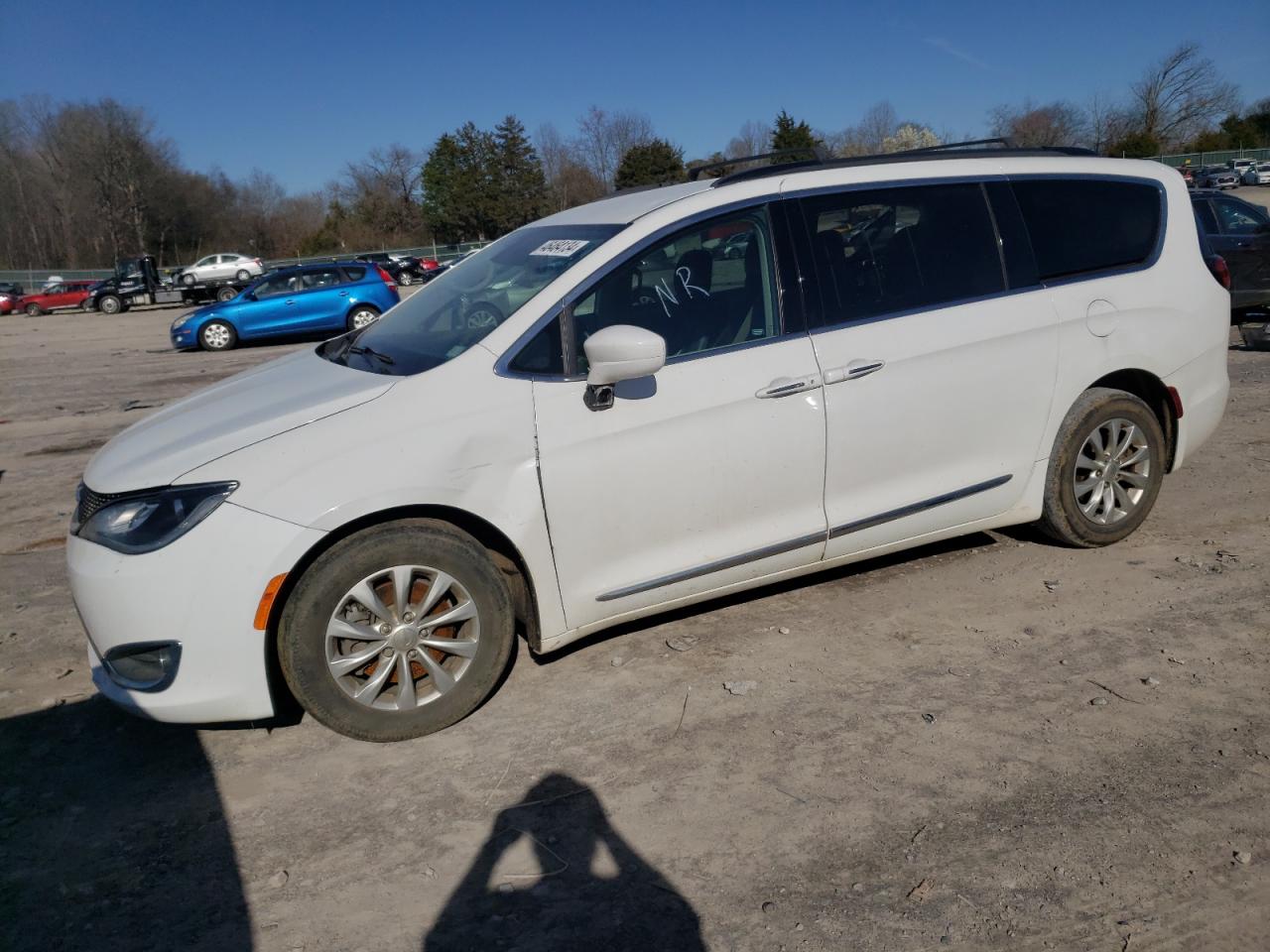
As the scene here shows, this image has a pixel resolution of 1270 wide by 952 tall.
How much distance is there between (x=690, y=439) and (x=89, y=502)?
87.2 inches

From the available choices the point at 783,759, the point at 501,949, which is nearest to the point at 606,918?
the point at 501,949

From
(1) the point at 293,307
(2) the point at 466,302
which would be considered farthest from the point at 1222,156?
(2) the point at 466,302

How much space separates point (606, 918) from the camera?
104 inches

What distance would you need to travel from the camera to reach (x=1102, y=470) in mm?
4809

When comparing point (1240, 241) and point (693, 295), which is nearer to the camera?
point (693, 295)

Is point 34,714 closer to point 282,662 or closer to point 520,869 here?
point 282,662

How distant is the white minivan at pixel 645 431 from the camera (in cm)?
330

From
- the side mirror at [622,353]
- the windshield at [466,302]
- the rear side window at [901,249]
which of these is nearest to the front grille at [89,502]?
the windshield at [466,302]

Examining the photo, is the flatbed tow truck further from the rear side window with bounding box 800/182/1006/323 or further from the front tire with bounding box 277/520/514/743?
the front tire with bounding box 277/520/514/743

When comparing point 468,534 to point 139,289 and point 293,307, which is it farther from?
point 139,289

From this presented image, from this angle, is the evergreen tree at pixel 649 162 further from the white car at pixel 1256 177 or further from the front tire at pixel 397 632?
the front tire at pixel 397 632

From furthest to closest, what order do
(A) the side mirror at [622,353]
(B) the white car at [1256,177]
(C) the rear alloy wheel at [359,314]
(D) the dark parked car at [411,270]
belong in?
(B) the white car at [1256,177], (D) the dark parked car at [411,270], (C) the rear alloy wheel at [359,314], (A) the side mirror at [622,353]

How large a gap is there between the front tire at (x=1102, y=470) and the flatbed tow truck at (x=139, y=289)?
3992cm

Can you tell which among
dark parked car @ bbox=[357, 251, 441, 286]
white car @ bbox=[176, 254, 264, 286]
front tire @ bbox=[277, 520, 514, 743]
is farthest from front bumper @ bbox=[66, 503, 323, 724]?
dark parked car @ bbox=[357, 251, 441, 286]
